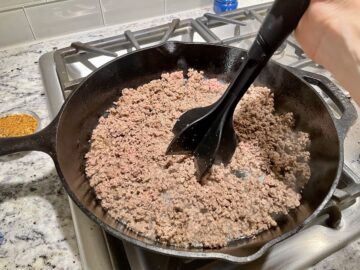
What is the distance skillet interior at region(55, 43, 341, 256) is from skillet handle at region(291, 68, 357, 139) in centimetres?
2

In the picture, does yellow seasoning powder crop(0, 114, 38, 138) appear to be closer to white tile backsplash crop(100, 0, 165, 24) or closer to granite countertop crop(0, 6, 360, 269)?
granite countertop crop(0, 6, 360, 269)

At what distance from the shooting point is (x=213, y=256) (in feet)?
1.35

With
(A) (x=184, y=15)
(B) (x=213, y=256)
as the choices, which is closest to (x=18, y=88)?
(A) (x=184, y=15)

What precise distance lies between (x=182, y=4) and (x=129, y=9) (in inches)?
6.8

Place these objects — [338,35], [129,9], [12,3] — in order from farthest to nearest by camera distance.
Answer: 1. [129,9]
2. [12,3]
3. [338,35]

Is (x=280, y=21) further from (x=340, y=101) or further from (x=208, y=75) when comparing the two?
(x=208, y=75)

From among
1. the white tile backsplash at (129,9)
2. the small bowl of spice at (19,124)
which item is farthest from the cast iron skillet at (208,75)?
the white tile backsplash at (129,9)

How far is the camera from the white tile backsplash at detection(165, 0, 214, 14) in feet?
3.37

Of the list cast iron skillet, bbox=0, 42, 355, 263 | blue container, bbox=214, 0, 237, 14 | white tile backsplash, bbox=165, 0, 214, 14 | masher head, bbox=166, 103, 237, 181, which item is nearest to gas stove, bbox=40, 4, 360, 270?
cast iron skillet, bbox=0, 42, 355, 263

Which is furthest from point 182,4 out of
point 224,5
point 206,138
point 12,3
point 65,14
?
point 206,138

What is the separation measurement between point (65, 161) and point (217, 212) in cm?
27

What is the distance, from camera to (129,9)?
98cm

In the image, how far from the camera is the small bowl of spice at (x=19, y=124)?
680 mm

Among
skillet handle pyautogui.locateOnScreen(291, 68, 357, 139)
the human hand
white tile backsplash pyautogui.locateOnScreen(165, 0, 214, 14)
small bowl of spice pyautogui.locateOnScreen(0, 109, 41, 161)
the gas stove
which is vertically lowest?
the gas stove
